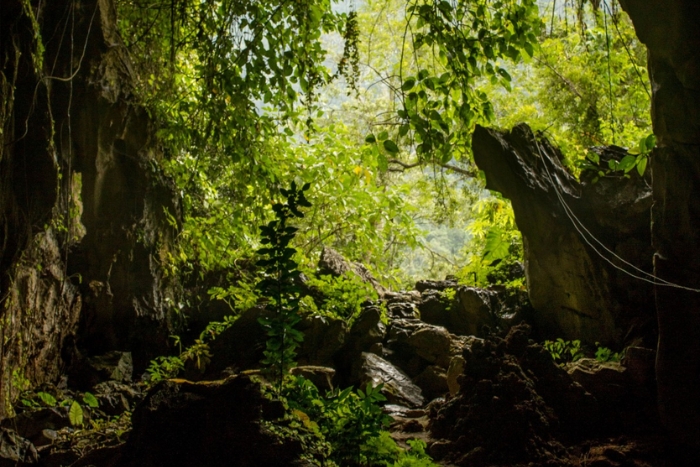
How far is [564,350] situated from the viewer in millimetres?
5543

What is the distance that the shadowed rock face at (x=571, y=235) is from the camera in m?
5.33

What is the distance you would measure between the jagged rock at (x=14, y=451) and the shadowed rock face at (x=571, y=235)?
488 centimetres

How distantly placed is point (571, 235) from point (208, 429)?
4287mm

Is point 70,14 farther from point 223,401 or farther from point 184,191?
point 223,401

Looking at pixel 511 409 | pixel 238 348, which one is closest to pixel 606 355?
pixel 511 409

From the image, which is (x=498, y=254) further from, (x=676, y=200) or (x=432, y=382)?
(x=676, y=200)

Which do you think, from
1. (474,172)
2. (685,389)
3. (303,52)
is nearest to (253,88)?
(303,52)

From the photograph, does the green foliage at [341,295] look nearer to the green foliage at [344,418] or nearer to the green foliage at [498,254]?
the green foliage at [498,254]

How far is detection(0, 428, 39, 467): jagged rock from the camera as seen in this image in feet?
12.5

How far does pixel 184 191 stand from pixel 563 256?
17.3 ft

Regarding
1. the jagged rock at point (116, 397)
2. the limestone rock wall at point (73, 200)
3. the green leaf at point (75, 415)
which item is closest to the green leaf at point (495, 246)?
the limestone rock wall at point (73, 200)

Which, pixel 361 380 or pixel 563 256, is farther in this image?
pixel 361 380

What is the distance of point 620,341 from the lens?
5.22 metres

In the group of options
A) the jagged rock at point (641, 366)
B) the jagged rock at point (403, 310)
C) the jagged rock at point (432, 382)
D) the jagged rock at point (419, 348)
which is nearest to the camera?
the jagged rock at point (641, 366)
